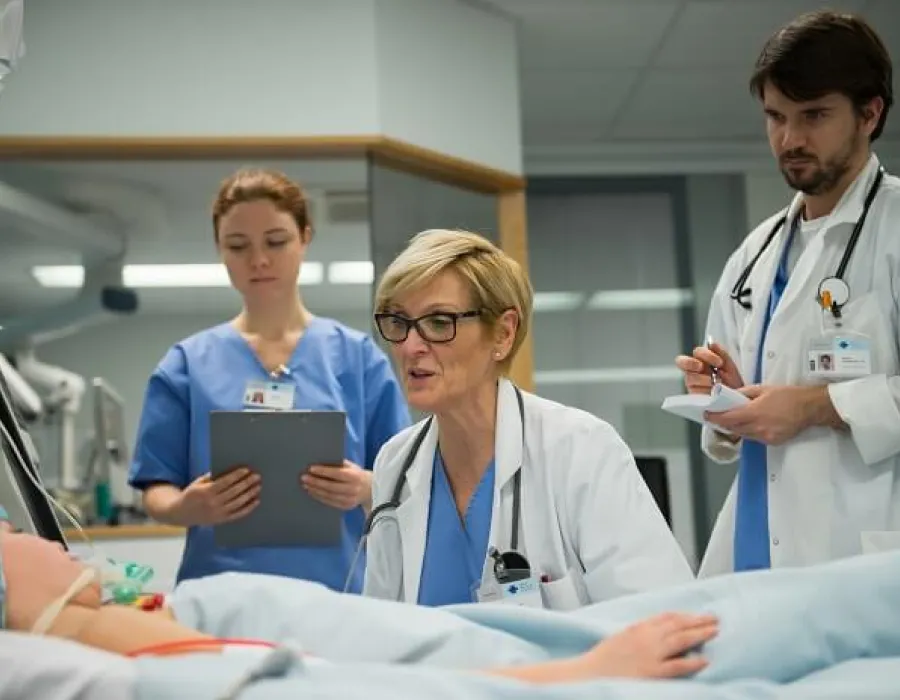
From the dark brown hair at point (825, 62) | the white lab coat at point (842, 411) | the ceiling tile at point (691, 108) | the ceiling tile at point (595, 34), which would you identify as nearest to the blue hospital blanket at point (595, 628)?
the white lab coat at point (842, 411)

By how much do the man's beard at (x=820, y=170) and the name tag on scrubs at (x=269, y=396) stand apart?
110 cm

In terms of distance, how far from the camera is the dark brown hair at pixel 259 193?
7.61ft

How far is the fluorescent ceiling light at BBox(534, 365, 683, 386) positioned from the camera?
5.46m

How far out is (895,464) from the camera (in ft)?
6.31

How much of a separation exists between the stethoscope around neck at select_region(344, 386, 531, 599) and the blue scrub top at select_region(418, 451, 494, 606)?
56 mm

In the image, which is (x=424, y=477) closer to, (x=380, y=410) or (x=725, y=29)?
(x=380, y=410)

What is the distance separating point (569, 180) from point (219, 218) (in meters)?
3.40

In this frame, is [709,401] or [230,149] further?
[230,149]

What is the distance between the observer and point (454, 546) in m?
1.78

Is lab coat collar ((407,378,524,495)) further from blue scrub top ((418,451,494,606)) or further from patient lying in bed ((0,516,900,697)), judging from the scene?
patient lying in bed ((0,516,900,697))

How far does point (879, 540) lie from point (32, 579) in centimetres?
132

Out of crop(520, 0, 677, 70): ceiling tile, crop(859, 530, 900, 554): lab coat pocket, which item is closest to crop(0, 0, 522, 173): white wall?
crop(520, 0, 677, 70): ceiling tile

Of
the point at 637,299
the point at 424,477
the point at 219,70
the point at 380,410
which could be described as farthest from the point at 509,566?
the point at 637,299

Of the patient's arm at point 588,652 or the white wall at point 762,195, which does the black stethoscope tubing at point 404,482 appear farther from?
the white wall at point 762,195
